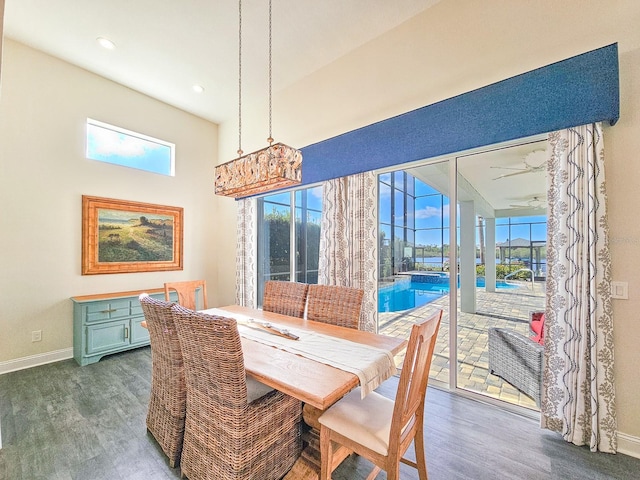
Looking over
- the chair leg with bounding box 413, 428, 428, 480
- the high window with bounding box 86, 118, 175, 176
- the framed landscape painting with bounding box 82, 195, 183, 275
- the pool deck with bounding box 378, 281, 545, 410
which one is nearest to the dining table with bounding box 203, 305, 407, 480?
the chair leg with bounding box 413, 428, 428, 480

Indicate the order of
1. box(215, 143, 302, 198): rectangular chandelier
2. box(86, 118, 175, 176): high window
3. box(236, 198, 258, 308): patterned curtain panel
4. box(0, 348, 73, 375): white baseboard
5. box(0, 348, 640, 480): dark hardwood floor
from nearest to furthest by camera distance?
box(0, 348, 640, 480): dark hardwood floor
box(215, 143, 302, 198): rectangular chandelier
box(0, 348, 73, 375): white baseboard
box(86, 118, 175, 176): high window
box(236, 198, 258, 308): patterned curtain panel

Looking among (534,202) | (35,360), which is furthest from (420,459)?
(35,360)

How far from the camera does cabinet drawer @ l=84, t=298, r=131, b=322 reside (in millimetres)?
3299

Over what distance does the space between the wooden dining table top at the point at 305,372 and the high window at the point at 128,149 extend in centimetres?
371

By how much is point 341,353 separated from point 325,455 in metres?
0.52

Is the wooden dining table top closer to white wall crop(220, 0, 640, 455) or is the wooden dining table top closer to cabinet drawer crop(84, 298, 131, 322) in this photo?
white wall crop(220, 0, 640, 455)

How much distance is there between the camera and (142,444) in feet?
6.37

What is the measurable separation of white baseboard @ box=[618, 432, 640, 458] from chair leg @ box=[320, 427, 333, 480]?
2.08 meters

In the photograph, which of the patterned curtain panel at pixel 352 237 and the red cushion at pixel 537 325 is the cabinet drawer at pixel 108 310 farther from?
the red cushion at pixel 537 325

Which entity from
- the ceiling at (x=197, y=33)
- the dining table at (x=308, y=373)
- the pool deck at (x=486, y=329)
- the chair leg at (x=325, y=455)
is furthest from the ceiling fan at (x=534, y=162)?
the chair leg at (x=325, y=455)

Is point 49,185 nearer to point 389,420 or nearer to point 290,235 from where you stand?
point 290,235

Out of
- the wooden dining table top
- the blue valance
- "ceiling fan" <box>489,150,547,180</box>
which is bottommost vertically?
the wooden dining table top

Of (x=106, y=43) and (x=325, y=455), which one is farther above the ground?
(x=106, y=43)

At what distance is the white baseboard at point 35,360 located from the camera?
121 inches
